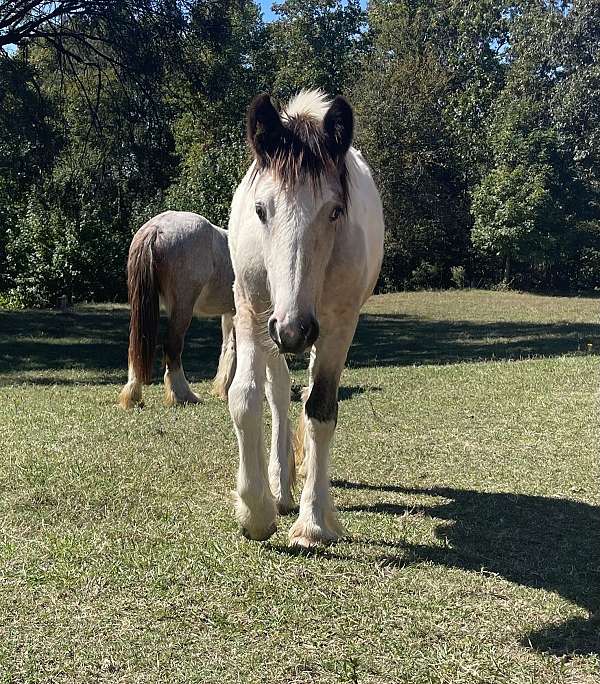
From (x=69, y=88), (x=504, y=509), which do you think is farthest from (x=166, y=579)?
(x=69, y=88)

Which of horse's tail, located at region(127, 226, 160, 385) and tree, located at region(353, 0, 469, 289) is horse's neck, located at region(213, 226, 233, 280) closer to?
horse's tail, located at region(127, 226, 160, 385)

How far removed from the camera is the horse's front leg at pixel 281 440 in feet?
14.0

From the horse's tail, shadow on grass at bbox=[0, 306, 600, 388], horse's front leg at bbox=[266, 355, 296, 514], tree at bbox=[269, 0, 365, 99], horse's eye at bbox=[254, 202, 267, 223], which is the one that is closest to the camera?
horse's eye at bbox=[254, 202, 267, 223]

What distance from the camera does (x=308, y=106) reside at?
3.63 metres

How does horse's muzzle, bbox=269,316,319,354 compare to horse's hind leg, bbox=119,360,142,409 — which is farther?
horse's hind leg, bbox=119,360,142,409

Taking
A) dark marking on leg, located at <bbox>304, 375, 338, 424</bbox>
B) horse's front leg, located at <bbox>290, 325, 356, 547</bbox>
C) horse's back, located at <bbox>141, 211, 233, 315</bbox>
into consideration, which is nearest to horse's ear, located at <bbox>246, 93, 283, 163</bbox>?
horse's front leg, located at <bbox>290, 325, 356, 547</bbox>

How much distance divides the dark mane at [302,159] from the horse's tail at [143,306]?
4152 millimetres

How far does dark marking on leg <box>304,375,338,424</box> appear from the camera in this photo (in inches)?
145

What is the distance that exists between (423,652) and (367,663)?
23 cm

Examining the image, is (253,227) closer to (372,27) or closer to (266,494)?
(266,494)

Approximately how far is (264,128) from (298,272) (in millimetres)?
706

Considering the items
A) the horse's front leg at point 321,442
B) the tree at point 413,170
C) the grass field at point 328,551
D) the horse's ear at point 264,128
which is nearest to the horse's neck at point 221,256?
the grass field at point 328,551

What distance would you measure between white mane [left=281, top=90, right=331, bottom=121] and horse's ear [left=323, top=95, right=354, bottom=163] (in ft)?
0.94

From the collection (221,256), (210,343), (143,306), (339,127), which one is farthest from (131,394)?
(210,343)
